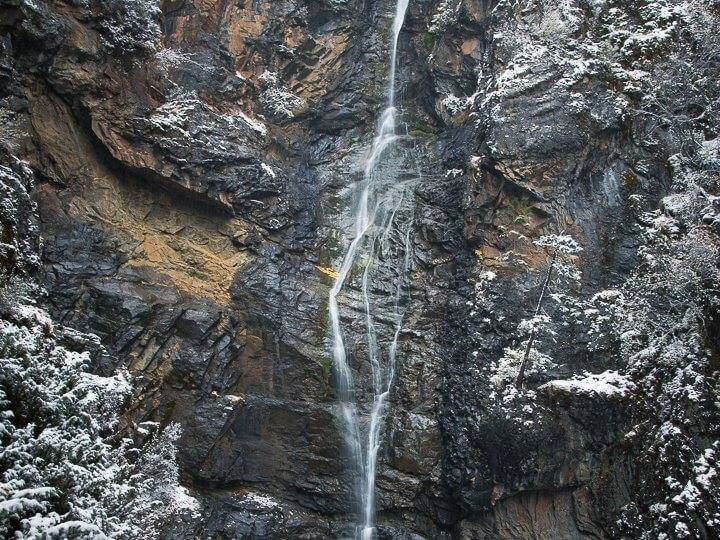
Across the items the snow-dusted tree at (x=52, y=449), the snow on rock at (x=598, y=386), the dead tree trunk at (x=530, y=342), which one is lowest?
the snow-dusted tree at (x=52, y=449)

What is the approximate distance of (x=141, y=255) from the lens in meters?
12.9

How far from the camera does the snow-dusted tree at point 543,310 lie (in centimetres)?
1188

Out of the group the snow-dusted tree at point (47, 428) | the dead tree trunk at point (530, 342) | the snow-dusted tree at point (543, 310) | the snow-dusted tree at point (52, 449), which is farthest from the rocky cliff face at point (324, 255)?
the snow-dusted tree at point (52, 449)

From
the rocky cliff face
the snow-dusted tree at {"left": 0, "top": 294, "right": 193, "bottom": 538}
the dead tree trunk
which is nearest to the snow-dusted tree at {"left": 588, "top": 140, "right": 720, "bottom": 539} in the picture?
the rocky cliff face

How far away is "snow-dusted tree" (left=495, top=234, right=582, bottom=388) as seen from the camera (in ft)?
39.0

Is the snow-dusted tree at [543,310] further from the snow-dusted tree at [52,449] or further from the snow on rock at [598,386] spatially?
the snow-dusted tree at [52,449]

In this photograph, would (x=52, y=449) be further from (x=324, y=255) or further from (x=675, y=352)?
(x=675, y=352)

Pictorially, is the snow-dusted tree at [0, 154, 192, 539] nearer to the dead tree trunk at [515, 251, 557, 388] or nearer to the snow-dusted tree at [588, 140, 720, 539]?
the dead tree trunk at [515, 251, 557, 388]

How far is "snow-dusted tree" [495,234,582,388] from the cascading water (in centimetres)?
308

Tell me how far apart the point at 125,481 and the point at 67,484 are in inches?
62.7

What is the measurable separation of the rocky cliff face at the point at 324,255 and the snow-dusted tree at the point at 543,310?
31 cm

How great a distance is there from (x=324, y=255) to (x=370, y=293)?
1867 mm

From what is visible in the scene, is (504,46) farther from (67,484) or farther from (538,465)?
(67,484)

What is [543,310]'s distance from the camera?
12406 millimetres
